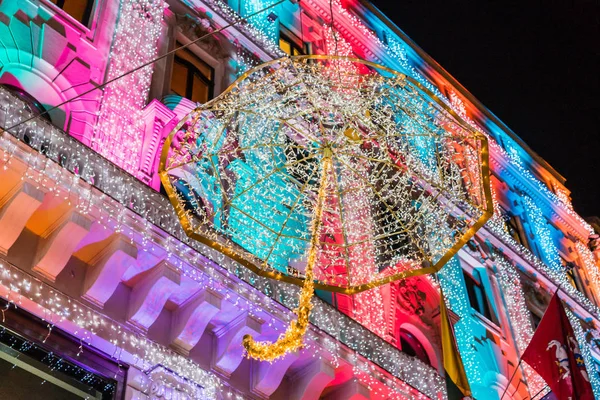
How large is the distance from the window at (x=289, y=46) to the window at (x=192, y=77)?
4.50 metres

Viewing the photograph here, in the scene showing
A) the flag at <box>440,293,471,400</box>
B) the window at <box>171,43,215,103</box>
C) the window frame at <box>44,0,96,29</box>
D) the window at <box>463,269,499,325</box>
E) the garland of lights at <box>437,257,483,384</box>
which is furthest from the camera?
the window at <box>463,269,499,325</box>

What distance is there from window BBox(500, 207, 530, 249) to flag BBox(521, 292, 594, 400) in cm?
1231

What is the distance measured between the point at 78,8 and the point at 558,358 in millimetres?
12388

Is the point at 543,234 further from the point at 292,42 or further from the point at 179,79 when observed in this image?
the point at 179,79

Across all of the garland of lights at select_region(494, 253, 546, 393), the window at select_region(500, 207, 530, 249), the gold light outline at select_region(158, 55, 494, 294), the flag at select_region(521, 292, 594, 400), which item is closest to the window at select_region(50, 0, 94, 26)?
the gold light outline at select_region(158, 55, 494, 294)

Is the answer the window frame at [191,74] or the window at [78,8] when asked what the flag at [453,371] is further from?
the window at [78,8]

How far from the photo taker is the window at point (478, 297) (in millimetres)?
22844

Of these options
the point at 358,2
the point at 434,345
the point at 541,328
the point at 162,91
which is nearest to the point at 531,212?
the point at 358,2

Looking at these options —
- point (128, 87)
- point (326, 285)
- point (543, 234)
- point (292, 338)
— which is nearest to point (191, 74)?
point (128, 87)

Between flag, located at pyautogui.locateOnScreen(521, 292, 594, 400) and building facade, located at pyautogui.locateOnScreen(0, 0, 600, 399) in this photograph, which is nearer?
building facade, located at pyautogui.locateOnScreen(0, 0, 600, 399)

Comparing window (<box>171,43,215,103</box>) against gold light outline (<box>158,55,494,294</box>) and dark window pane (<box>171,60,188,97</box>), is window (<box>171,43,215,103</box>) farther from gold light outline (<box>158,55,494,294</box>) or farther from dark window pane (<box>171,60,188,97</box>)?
gold light outline (<box>158,55,494,294</box>)

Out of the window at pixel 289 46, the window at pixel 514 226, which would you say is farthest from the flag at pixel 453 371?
the window at pixel 514 226

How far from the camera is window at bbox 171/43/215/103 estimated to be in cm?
1816

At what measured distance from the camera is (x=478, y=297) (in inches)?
917
